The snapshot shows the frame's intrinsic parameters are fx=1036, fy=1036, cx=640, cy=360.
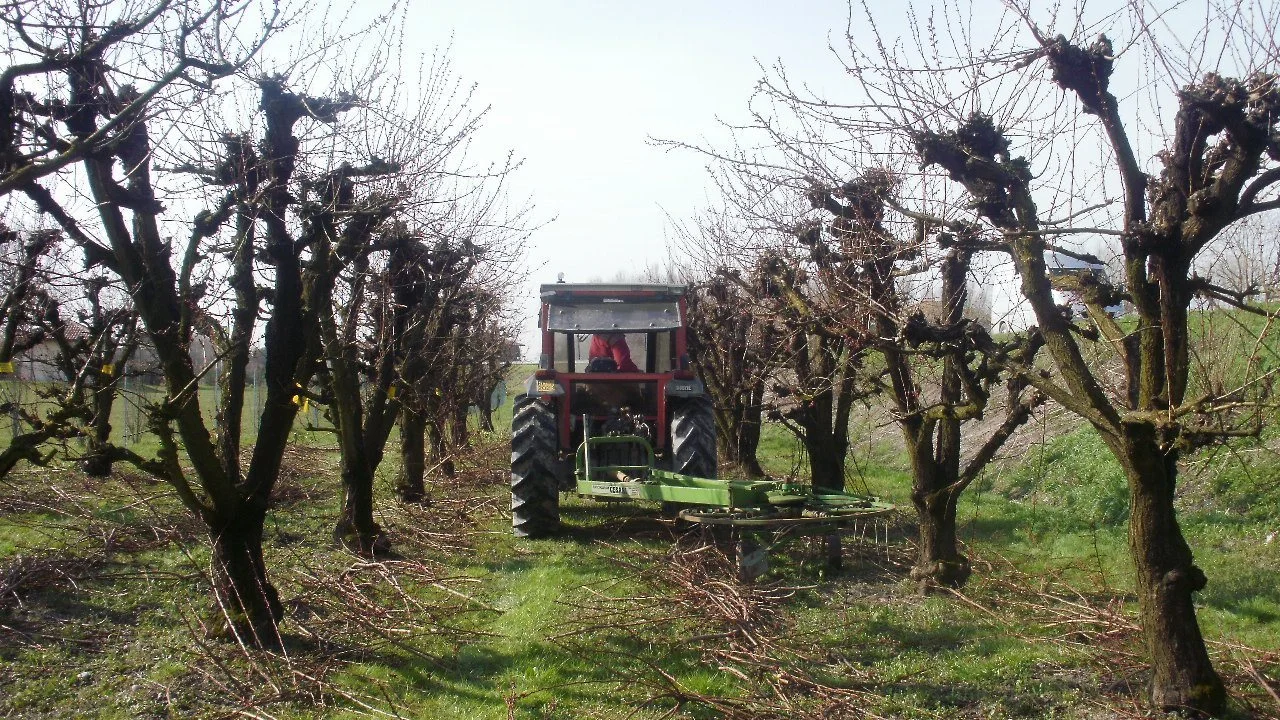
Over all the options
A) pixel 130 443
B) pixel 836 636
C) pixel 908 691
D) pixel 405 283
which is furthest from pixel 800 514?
pixel 130 443

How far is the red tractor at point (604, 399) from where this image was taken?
1034 cm

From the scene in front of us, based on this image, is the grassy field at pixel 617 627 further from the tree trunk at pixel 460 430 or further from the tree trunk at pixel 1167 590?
the tree trunk at pixel 460 430

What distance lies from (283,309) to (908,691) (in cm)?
442

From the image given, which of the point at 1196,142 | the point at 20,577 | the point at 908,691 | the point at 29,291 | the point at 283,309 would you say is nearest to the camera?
the point at 1196,142

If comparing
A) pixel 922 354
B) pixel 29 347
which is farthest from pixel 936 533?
pixel 29 347

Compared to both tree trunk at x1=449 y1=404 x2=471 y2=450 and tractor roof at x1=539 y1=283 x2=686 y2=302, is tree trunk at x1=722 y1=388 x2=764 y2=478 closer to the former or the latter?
tractor roof at x1=539 y1=283 x2=686 y2=302

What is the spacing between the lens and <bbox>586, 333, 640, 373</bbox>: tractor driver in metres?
12.1

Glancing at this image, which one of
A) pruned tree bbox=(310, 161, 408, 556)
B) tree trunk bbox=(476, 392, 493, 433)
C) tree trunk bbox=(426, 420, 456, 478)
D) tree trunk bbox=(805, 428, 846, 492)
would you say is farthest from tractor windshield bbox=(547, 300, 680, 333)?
tree trunk bbox=(476, 392, 493, 433)

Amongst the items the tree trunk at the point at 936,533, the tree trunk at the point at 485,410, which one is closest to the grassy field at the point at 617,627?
the tree trunk at the point at 936,533

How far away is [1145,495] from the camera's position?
4.77 metres

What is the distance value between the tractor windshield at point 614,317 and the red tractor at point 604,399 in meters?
0.01

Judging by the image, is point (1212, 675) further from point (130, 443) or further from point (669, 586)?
point (130, 443)

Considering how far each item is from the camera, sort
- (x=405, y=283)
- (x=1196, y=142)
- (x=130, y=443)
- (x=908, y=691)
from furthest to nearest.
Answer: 1. (x=130, y=443)
2. (x=405, y=283)
3. (x=908, y=691)
4. (x=1196, y=142)

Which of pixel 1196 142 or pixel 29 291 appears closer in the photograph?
pixel 1196 142
